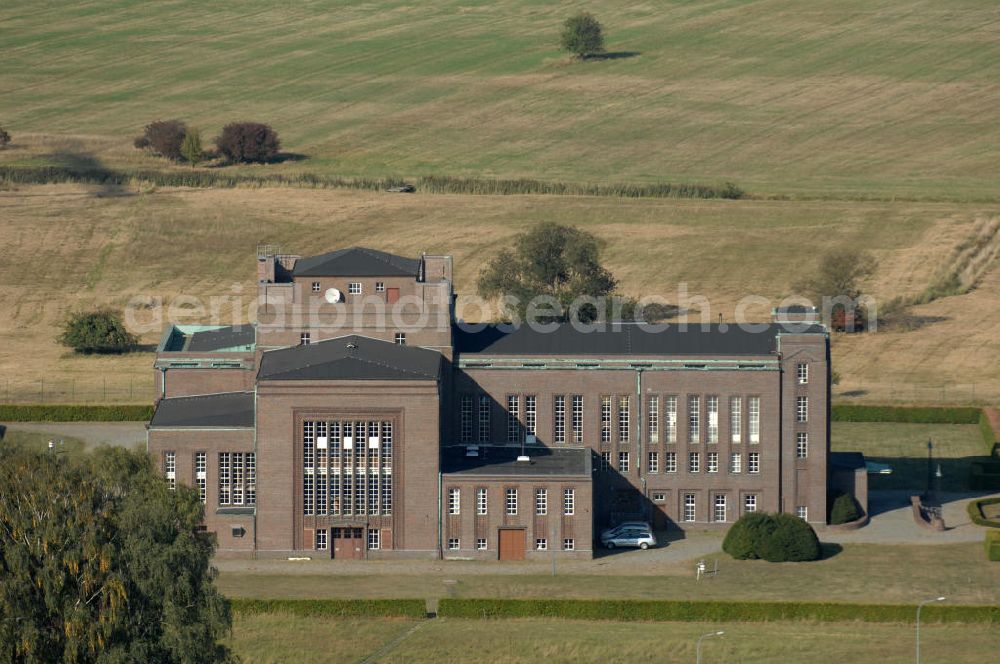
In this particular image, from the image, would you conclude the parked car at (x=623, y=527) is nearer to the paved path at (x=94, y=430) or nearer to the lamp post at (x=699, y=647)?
the lamp post at (x=699, y=647)

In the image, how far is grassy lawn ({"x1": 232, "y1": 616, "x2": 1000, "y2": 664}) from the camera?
9381 centimetres

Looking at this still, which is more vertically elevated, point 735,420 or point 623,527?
point 735,420

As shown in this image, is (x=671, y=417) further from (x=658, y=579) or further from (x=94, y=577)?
(x=94, y=577)

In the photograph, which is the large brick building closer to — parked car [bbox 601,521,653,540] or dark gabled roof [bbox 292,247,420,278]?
dark gabled roof [bbox 292,247,420,278]

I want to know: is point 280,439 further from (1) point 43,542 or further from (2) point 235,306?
(2) point 235,306

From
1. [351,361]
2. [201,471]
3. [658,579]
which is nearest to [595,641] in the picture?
[658,579]

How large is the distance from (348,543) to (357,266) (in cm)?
1707

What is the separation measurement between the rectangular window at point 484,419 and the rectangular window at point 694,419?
12.0 m

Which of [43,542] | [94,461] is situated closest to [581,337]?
[94,461]

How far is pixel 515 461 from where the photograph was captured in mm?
115125

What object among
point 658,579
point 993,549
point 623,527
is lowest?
point 658,579

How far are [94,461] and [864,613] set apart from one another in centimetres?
3854

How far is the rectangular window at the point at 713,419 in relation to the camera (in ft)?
390

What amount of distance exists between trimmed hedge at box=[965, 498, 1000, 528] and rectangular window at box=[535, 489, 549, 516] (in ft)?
89.0
